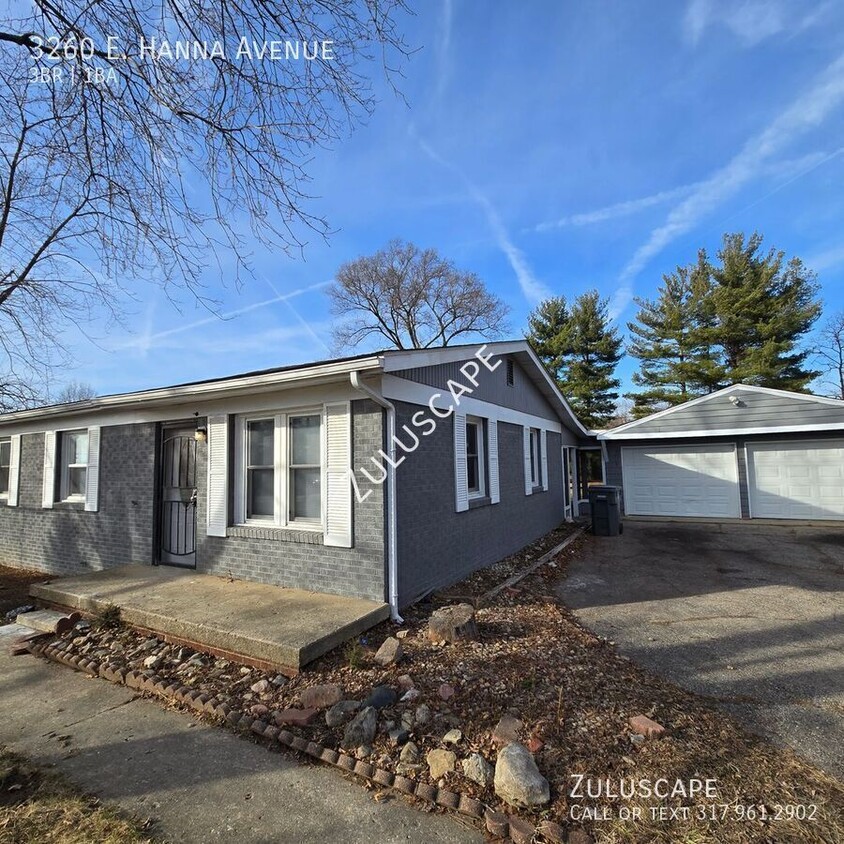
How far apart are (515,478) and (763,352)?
17.8m

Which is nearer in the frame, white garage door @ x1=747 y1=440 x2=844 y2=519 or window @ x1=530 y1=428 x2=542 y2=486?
window @ x1=530 y1=428 x2=542 y2=486

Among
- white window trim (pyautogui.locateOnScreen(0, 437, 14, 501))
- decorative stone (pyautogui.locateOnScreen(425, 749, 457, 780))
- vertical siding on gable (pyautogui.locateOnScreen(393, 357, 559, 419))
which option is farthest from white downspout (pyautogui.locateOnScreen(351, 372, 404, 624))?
white window trim (pyautogui.locateOnScreen(0, 437, 14, 501))

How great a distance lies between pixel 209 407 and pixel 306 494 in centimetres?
197

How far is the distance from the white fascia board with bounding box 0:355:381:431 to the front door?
0.49 m

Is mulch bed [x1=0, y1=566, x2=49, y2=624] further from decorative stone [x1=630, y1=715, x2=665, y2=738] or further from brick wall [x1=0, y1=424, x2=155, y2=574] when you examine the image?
decorative stone [x1=630, y1=715, x2=665, y2=738]

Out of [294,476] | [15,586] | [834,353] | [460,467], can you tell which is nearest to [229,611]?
[294,476]

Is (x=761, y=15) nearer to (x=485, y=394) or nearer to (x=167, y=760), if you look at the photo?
(x=485, y=394)

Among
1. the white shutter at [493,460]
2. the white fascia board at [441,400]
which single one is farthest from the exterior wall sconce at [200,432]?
the white shutter at [493,460]

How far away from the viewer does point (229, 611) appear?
15.0ft

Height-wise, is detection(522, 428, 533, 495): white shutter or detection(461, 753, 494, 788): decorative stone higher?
detection(522, 428, 533, 495): white shutter

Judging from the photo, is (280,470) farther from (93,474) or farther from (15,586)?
(15,586)

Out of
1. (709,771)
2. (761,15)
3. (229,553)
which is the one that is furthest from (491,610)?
(761,15)

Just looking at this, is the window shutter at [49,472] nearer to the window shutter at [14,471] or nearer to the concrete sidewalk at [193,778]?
the window shutter at [14,471]

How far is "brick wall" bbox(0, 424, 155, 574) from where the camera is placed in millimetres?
6812
